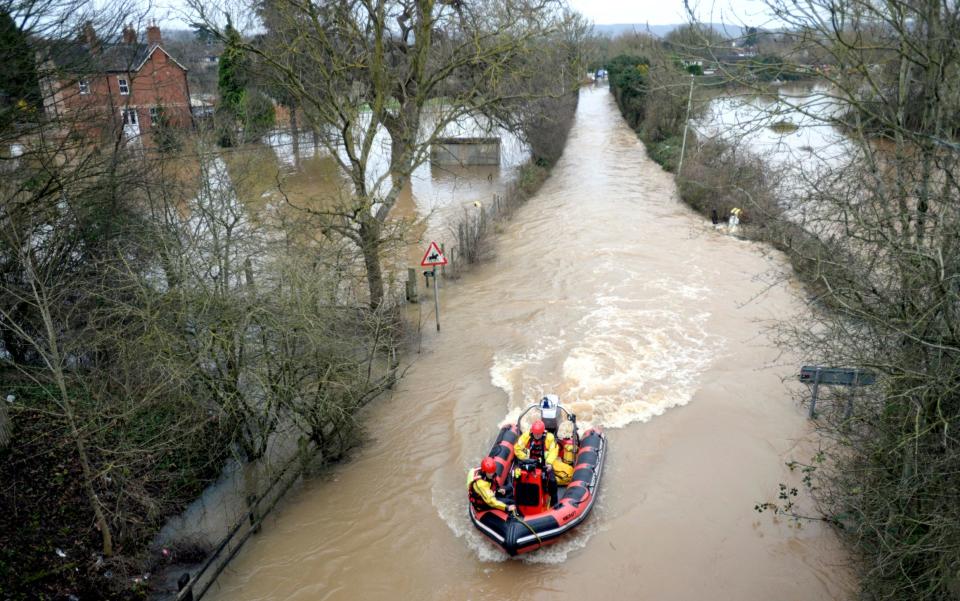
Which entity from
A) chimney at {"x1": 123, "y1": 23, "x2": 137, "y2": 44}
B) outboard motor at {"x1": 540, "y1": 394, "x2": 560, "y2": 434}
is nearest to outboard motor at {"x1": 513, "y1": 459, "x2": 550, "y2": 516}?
outboard motor at {"x1": 540, "y1": 394, "x2": 560, "y2": 434}

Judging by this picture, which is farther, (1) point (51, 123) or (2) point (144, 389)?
(1) point (51, 123)

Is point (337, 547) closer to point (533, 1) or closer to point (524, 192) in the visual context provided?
point (533, 1)

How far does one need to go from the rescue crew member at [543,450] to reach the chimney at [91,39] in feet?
28.8

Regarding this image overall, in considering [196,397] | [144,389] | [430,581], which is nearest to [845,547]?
Result: [430,581]

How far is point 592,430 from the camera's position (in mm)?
10695

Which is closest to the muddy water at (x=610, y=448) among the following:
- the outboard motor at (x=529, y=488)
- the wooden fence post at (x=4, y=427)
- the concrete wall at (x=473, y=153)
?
the outboard motor at (x=529, y=488)

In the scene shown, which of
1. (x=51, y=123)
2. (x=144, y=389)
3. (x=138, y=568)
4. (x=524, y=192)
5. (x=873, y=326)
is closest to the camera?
(x=873, y=326)

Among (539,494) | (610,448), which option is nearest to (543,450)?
(539,494)

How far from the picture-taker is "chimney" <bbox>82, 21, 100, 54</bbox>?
10.7 meters

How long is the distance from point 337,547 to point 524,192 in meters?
19.5

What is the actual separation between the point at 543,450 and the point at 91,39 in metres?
9.28

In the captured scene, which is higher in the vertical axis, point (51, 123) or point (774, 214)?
point (51, 123)

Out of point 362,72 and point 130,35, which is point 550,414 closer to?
point 362,72

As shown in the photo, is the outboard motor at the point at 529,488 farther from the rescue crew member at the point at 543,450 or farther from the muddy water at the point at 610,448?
the muddy water at the point at 610,448
